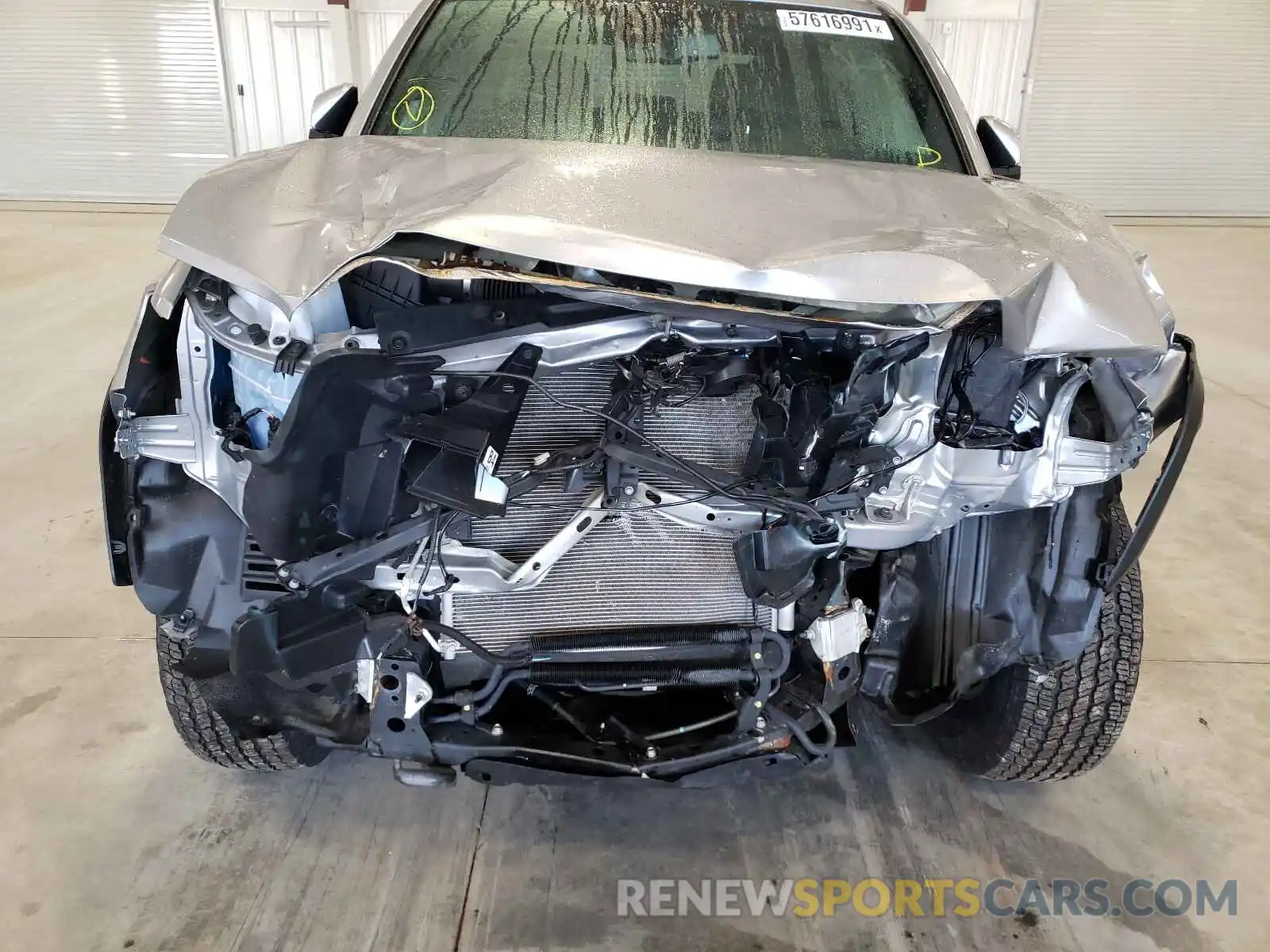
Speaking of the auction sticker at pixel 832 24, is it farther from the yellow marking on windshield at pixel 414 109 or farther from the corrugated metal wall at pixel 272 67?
the corrugated metal wall at pixel 272 67

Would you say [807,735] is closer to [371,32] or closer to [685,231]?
[685,231]

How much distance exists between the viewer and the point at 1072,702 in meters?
1.93

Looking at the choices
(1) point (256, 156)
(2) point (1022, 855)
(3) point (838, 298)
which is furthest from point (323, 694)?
(2) point (1022, 855)

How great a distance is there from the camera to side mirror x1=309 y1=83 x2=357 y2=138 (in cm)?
250

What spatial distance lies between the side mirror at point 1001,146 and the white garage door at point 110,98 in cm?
904

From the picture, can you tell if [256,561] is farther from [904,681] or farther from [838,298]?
[904,681]

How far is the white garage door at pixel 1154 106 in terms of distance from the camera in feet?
31.9

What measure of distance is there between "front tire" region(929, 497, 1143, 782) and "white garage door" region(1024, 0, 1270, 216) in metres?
9.38

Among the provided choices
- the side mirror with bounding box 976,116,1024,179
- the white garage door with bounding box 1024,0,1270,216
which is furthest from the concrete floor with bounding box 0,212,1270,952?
the white garage door with bounding box 1024,0,1270,216

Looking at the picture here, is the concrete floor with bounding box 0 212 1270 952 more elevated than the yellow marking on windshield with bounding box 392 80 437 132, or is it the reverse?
the yellow marking on windshield with bounding box 392 80 437 132

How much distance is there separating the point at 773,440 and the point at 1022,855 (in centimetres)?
109

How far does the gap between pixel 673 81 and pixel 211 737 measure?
183 cm

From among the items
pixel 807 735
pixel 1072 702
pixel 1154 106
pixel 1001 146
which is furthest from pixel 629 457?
pixel 1154 106

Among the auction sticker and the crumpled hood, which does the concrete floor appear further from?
the auction sticker
